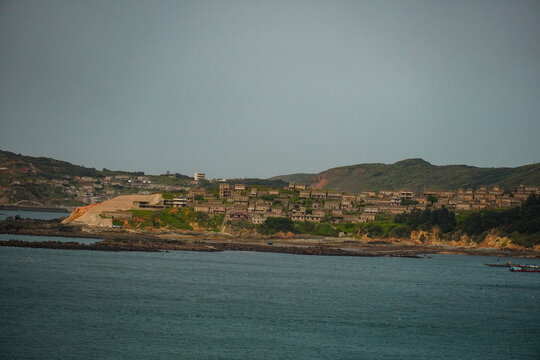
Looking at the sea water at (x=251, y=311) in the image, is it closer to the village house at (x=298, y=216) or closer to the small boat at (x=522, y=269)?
the small boat at (x=522, y=269)

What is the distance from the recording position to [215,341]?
1534 inches

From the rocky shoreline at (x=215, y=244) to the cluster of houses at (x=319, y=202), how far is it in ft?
46.0

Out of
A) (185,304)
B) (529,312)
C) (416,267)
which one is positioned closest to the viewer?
(185,304)

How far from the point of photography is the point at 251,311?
160 ft

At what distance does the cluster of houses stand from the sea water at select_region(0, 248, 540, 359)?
195ft

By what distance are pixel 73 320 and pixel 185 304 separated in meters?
10.2

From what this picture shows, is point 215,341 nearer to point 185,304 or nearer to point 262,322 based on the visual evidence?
point 262,322

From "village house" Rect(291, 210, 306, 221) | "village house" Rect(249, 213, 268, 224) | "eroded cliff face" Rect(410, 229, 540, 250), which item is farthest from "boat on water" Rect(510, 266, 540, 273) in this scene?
"village house" Rect(291, 210, 306, 221)

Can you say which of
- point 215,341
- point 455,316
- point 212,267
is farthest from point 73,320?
point 212,267

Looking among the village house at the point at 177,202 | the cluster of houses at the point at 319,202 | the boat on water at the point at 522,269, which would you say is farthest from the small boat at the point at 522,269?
the village house at the point at 177,202

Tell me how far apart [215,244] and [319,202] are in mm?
50976

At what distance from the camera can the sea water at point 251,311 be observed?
3781cm

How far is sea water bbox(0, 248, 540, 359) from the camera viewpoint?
3781 cm

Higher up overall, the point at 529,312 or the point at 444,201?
the point at 444,201
